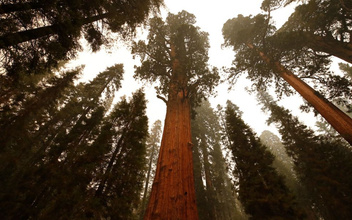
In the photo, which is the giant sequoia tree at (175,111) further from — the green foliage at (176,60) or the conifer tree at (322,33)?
the conifer tree at (322,33)

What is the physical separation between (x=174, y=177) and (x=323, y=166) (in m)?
15.0

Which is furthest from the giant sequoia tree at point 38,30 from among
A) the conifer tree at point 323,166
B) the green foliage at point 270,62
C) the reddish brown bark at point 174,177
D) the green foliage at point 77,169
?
the conifer tree at point 323,166

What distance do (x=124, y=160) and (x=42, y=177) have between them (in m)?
4.79

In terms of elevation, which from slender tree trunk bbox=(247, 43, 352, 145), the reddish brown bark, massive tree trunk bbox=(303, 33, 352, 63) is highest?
massive tree trunk bbox=(303, 33, 352, 63)

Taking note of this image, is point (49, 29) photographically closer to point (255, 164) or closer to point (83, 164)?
point (83, 164)

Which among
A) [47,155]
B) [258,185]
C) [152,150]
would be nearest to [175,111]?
[258,185]

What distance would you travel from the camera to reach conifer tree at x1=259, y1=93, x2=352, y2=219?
33.6 feet

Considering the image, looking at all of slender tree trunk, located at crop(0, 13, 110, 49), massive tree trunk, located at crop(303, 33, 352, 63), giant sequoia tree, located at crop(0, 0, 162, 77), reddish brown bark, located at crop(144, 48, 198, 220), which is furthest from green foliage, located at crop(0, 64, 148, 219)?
massive tree trunk, located at crop(303, 33, 352, 63)

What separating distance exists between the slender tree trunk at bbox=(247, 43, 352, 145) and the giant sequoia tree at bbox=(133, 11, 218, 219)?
20.3 feet

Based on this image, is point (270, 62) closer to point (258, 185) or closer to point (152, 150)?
point (258, 185)

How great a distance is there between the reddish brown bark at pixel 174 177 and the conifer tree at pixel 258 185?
769cm

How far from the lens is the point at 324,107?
25.1 ft

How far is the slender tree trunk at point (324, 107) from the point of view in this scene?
6.58 metres

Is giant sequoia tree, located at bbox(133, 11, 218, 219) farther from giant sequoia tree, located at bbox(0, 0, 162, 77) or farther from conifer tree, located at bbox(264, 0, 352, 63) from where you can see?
conifer tree, located at bbox(264, 0, 352, 63)
